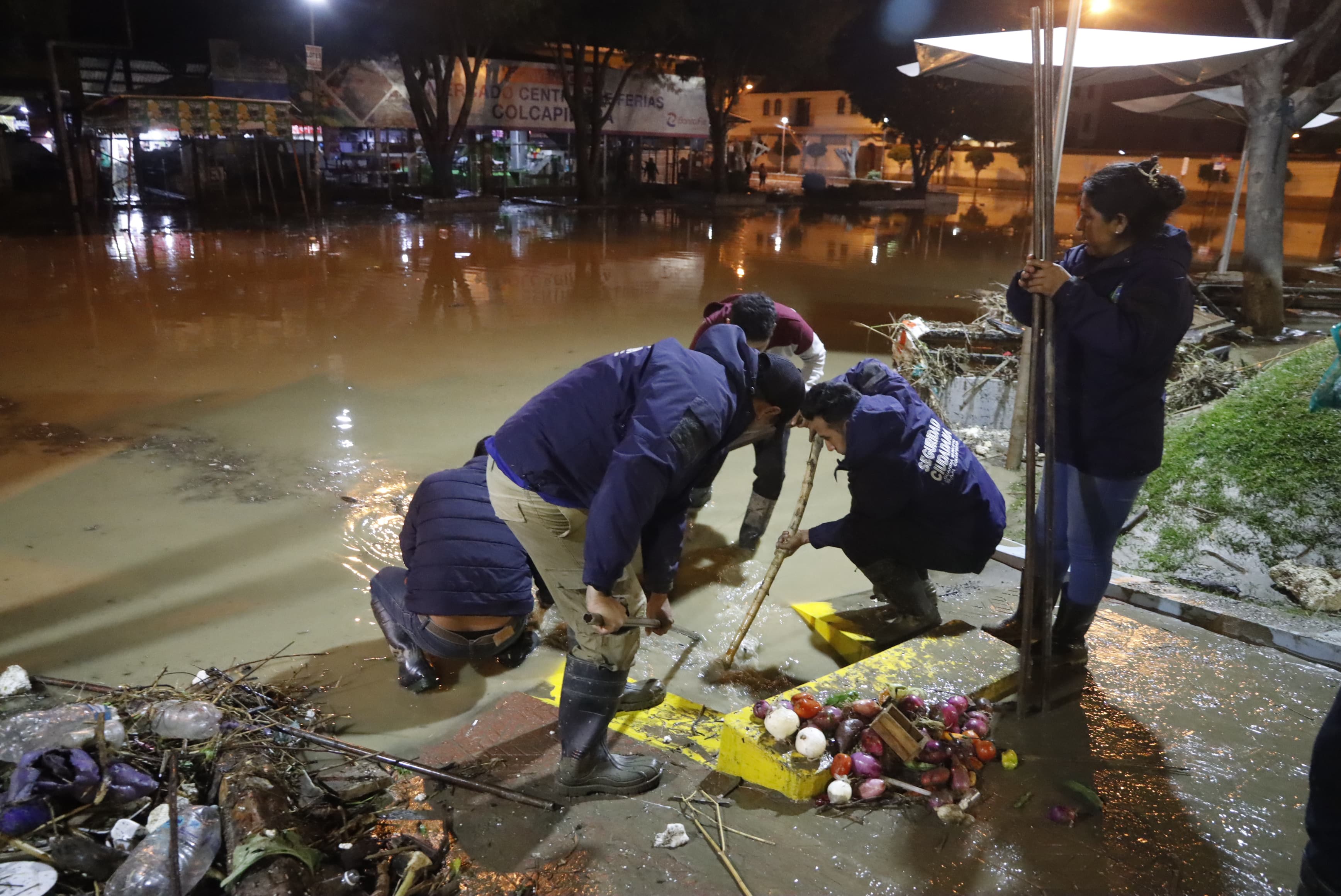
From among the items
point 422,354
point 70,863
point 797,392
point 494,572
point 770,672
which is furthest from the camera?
point 422,354

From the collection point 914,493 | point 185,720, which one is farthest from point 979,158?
point 185,720

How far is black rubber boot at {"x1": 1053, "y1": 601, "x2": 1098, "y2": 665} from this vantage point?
3.35 metres

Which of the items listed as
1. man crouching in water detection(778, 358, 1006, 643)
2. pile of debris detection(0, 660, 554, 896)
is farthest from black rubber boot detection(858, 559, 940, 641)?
pile of debris detection(0, 660, 554, 896)

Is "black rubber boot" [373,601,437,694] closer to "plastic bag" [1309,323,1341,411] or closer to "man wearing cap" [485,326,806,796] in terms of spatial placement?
"man wearing cap" [485,326,806,796]

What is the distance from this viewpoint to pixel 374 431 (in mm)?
6594

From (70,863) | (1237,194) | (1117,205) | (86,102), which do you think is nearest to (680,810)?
(70,863)

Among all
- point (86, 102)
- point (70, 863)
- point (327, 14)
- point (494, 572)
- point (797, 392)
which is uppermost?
point (327, 14)

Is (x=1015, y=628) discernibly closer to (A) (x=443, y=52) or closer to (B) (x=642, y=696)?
(B) (x=642, y=696)

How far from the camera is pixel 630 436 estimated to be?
2.35m

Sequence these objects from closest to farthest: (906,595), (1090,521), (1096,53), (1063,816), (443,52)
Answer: (1063,816) → (1090,521) → (906,595) → (1096,53) → (443,52)

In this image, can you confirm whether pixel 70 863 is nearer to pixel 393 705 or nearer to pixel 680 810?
pixel 393 705

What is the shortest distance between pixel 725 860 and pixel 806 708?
0.56m

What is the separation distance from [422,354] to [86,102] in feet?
65.5

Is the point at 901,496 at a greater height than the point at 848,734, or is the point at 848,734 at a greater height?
the point at 901,496
